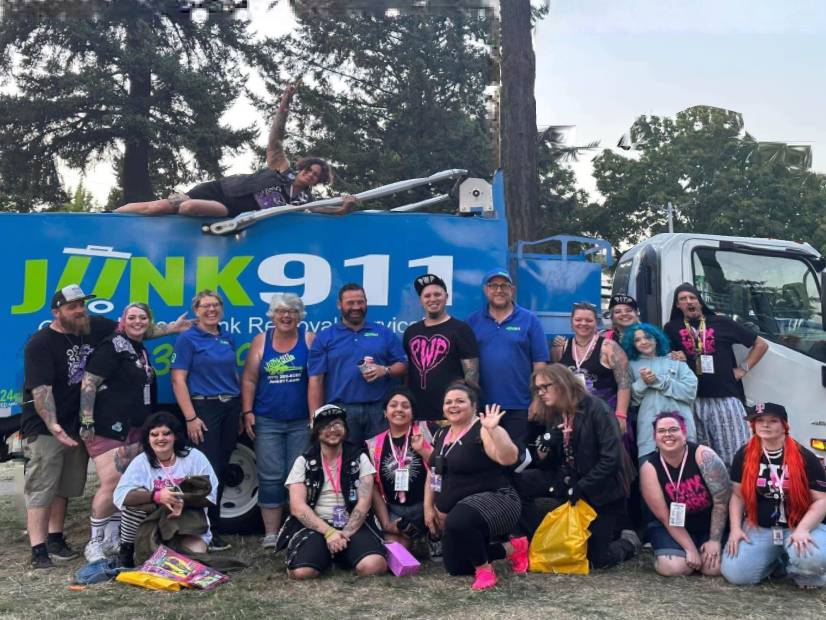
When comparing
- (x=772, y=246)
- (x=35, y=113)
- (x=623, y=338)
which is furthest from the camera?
(x=35, y=113)

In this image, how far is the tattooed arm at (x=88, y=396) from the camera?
5.59 metres

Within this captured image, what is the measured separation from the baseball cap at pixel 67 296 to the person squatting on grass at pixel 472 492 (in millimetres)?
2489

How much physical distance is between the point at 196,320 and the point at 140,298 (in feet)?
1.53

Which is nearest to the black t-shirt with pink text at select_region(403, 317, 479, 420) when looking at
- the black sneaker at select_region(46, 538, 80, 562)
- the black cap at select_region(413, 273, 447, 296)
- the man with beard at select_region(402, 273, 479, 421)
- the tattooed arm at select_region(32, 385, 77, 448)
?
the man with beard at select_region(402, 273, 479, 421)

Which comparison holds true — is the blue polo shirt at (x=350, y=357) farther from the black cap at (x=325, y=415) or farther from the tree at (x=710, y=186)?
the tree at (x=710, y=186)

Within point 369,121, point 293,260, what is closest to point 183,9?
point 369,121

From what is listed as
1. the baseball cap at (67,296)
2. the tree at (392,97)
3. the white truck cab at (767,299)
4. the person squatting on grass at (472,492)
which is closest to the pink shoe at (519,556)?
the person squatting on grass at (472,492)

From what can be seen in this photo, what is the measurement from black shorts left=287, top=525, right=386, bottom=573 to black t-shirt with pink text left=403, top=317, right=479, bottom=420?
97cm

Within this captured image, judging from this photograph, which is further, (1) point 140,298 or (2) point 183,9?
(2) point 183,9

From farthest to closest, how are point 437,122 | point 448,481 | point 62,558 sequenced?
point 437,122
point 62,558
point 448,481

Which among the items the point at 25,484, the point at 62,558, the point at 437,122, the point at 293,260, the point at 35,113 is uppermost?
the point at 437,122

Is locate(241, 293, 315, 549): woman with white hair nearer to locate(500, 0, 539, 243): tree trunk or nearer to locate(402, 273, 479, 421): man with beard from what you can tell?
locate(402, 273, 479, 421): man with beard

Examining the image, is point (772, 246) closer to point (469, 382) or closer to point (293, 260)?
point (469, 382)

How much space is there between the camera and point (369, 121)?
25031mm
